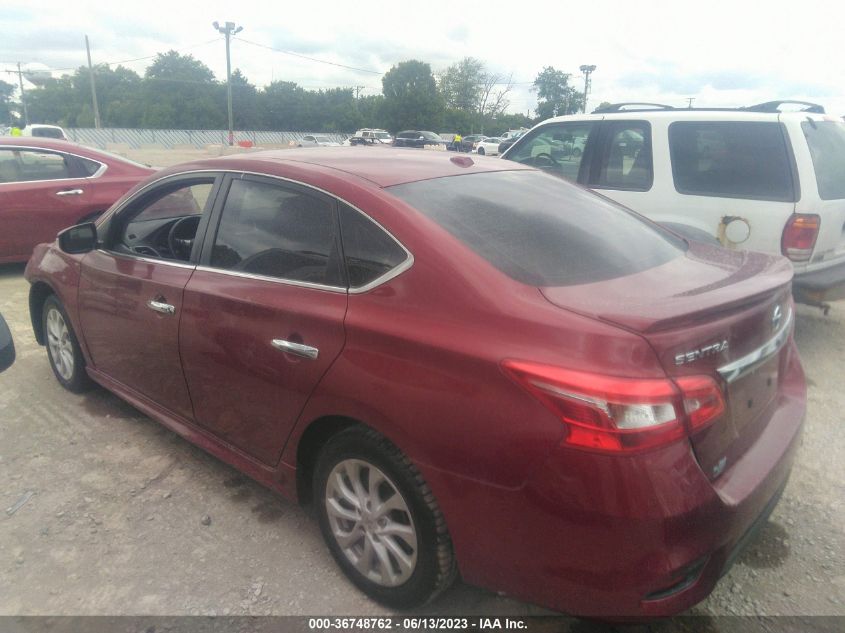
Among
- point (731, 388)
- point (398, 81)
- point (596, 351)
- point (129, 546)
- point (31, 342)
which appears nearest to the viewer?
point (596, 351)

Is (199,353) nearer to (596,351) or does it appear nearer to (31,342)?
(596,351)

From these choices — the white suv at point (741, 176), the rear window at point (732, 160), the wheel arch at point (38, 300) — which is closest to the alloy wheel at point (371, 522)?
the wheel arch at point (38, 300)

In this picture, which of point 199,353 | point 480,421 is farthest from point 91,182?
point 480,421

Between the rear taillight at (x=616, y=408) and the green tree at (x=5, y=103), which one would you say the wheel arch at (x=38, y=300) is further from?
the green tree at (x=5, y=103)

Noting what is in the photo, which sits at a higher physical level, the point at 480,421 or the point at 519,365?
the point at 519,365

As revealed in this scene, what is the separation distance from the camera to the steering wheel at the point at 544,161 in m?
6.27

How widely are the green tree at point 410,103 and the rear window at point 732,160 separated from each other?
62.0 m

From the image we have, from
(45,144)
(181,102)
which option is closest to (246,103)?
(181,102)

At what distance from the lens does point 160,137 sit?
51406mm

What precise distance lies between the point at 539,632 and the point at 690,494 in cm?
88

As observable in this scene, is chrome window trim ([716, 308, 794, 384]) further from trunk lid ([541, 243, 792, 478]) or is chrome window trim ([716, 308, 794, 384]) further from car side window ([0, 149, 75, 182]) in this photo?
car side window ([0, 149, 75, 182])

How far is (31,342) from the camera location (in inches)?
210

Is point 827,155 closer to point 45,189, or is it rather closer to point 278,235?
point 278,235

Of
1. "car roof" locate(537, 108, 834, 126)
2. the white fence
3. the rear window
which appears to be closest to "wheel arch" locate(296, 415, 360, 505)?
the rear window
